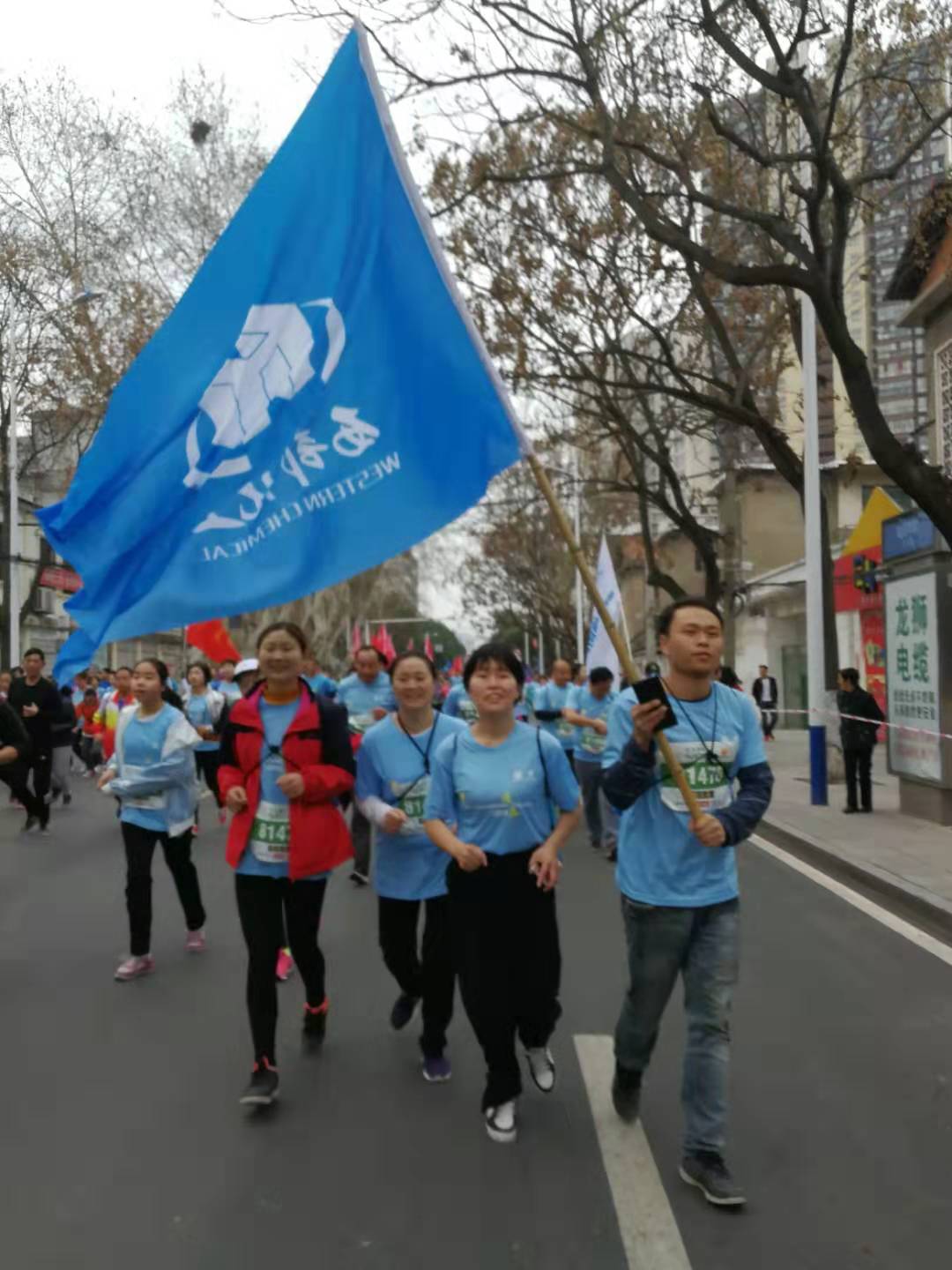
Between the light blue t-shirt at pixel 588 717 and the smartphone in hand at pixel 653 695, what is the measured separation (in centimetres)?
746

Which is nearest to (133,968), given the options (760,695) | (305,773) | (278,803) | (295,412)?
(278,803)

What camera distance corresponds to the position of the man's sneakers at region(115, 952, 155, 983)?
22.5 feet

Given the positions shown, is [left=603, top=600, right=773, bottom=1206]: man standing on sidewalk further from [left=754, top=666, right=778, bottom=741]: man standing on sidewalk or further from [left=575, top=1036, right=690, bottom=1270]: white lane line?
[left=754, top=666, right=778, bottom=741]: man standing on sidewalk

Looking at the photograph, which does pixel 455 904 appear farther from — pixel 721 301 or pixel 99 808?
pixel 721 301

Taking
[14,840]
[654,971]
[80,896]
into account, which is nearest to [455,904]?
[654,971]

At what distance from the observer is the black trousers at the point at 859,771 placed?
14.1 metres

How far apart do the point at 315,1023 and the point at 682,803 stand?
226cm

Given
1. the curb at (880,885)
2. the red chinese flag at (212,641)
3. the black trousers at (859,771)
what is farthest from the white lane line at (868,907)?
the red chinese flag at (212,641)

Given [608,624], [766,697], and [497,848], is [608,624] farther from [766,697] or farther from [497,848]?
[766,697]

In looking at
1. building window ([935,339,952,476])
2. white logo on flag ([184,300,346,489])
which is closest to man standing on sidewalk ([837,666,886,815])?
building window ([935,339,952,476])

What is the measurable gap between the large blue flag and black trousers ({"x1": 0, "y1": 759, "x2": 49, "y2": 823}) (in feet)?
16.3

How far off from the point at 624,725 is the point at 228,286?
7.11ft

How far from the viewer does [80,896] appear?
9531 millimetres

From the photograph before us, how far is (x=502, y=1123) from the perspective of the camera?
175 inches
